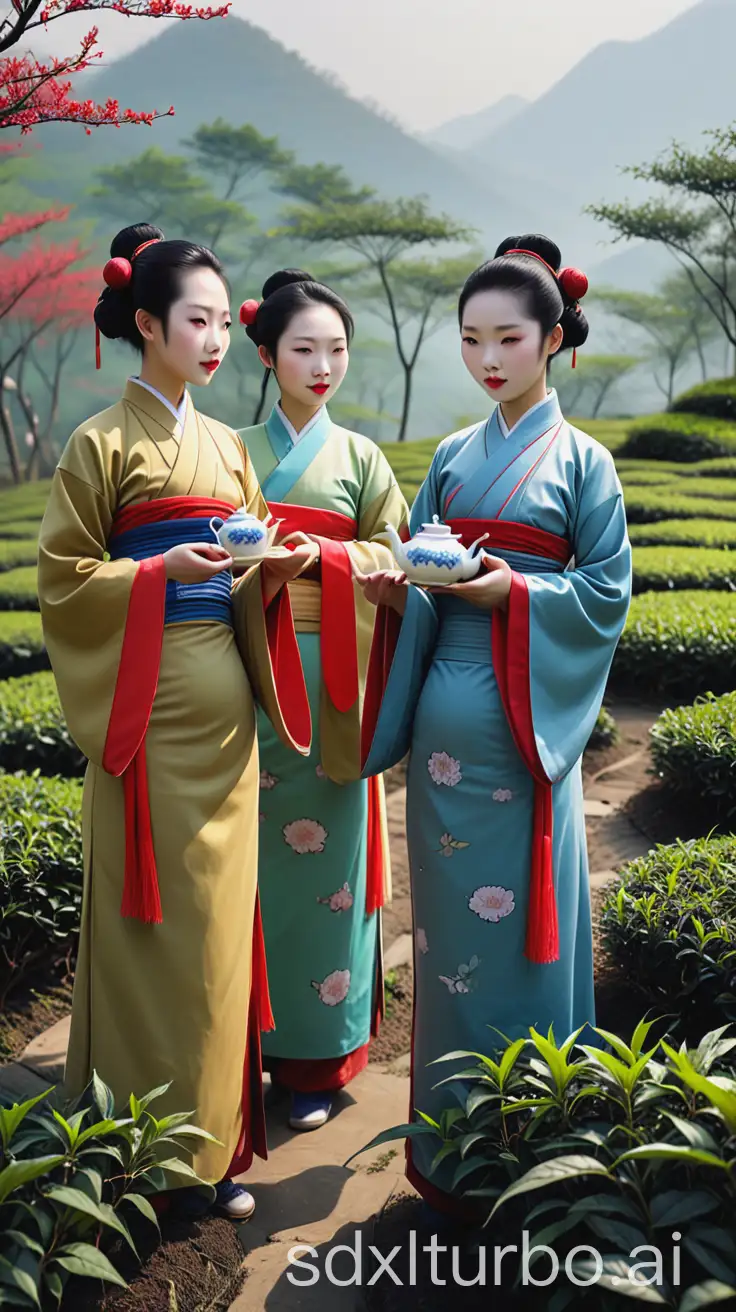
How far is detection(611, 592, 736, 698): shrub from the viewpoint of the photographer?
22.6 feet

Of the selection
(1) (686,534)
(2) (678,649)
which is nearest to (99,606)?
(2) (678,649)

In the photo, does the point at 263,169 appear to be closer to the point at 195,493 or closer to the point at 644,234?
the point at 644,234

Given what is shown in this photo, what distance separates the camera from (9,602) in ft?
34.7

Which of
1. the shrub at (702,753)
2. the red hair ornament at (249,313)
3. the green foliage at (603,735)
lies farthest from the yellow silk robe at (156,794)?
the green foliage at (603,735)

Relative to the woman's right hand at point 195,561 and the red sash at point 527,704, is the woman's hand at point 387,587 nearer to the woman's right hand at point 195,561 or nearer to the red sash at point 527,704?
the red sash at point 527,704

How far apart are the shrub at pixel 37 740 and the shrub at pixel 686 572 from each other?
4.27 meters

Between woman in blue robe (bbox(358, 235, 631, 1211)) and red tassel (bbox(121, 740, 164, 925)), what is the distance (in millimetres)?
654

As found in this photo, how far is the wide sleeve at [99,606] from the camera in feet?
9.19

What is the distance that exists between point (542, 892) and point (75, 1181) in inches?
48.5

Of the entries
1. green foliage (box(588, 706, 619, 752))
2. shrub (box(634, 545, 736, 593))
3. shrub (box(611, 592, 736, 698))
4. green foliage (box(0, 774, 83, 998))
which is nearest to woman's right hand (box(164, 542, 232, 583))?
green foliage (box(0, 774, 83, 998))

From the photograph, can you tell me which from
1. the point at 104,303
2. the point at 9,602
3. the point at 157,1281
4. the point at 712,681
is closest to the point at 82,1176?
the point at 157,1281

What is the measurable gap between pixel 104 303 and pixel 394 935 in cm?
303

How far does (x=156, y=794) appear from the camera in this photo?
287 cm

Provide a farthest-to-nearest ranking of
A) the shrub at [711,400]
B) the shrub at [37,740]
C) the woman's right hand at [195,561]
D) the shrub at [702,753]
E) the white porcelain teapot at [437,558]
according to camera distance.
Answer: the shrub at [711,400] → the shrub at [37,740] → the shrub at [702,753] → the woman's right hand at [195,561] → the white porcelain teapot at [437,558]
